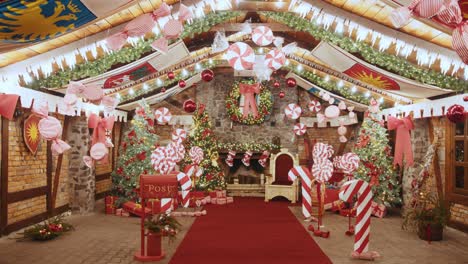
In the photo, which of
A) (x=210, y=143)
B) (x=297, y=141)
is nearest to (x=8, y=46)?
(x=210, y=143)

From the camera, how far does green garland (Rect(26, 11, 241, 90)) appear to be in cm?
657

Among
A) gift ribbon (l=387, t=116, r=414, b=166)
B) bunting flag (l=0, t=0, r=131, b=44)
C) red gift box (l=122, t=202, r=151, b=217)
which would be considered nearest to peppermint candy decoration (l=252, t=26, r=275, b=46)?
bunting flag (l=0, t=0, r=131, b=44)

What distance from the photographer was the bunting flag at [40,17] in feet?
10.4

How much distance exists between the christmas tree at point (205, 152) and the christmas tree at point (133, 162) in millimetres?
2158

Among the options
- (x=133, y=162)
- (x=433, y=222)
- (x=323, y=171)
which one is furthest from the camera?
(x=133, y=162)

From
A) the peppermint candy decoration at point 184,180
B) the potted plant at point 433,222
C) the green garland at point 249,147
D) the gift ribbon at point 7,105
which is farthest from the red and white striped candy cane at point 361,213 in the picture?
the green garland at point 249,147

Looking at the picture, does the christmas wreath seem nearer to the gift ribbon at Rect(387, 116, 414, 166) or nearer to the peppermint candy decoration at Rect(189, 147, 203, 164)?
the peppermint candy decoration at Rect(189, 147, 203, 164)

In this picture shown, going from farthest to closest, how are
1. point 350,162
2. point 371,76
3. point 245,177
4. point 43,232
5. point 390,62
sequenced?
point 245,177
point 350,162
point 371,76
point 43,232
point 390,62

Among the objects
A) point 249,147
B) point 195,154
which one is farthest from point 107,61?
point 249,147

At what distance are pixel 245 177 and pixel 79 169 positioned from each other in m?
5.61

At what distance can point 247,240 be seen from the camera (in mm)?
7008

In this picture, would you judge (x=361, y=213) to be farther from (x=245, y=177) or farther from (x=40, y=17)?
(x=245, y=177)

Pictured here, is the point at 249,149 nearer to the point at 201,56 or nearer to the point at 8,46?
the point at 201,56

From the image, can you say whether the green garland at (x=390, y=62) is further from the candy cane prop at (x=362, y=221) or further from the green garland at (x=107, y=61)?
the candy cane prop at (x=362, y=221)
